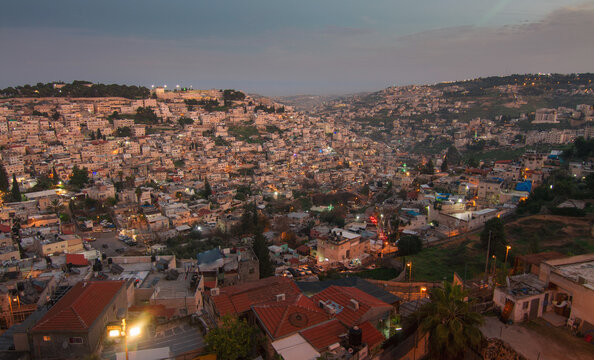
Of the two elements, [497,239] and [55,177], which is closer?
[497,239]

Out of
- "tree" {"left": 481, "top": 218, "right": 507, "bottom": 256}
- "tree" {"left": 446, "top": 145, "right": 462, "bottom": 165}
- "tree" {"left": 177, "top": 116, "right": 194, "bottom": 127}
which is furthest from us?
"tree" {"left": 177, "top": 116, "right": 194, "bottom": 127}

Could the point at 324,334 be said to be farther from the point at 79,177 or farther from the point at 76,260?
the point at 79,177

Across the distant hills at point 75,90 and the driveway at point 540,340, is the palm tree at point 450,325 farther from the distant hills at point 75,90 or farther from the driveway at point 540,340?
the distant hills at point 75,90

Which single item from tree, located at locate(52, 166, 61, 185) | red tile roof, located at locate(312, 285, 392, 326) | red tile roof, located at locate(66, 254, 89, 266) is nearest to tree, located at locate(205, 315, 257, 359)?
red tile roof, located at locate(312, 285, 392, 326)

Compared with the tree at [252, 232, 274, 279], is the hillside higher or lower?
higher

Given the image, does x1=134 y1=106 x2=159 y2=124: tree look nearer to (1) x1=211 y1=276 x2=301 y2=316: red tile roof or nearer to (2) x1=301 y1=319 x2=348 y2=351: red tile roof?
(1) x1=211 y1=276 x2=301 y2=316: red tile roof

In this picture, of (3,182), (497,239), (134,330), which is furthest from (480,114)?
(134,330)
